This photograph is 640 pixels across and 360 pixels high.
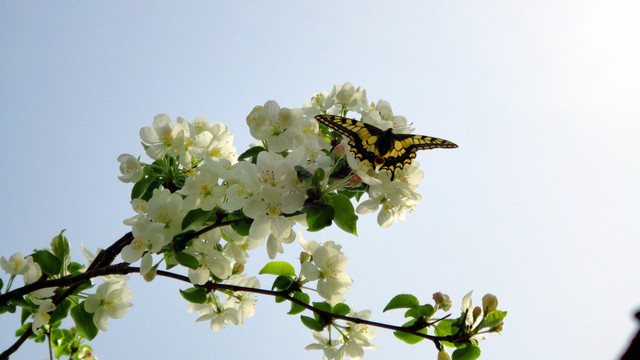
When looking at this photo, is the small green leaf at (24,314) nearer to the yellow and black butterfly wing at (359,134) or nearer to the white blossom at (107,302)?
the white blossom at (107,302)

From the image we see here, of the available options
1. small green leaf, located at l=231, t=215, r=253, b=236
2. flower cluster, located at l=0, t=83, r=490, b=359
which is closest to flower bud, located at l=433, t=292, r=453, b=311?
flower cluster, located at l=0, t=83, r=490, b=359

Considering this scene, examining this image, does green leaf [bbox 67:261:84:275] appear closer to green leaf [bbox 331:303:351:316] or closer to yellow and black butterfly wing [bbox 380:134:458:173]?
green leaf [bbox 331:303:351:316]

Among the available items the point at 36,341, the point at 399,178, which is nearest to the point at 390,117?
the point at 399,178

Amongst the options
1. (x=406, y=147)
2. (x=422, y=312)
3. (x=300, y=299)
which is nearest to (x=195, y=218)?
(x=300, y=299)

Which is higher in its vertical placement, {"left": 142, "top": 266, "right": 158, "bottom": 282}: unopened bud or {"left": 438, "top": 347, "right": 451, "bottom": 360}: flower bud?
{"left": 142, "top": 266, "right": 158, "bottom": 282}: unopened bud

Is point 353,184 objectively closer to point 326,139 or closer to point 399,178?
point 399,178
